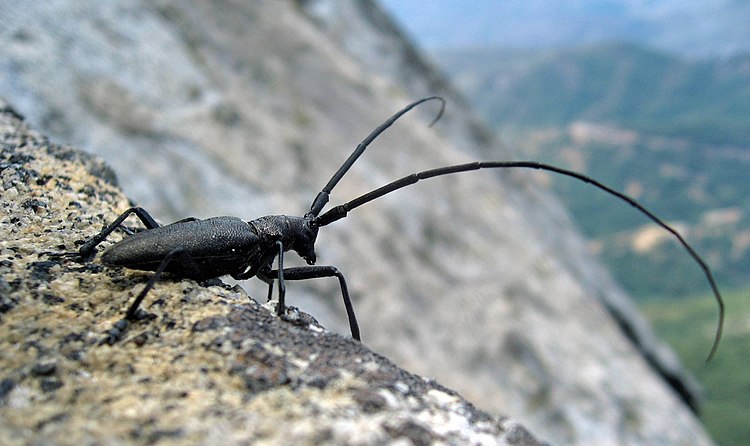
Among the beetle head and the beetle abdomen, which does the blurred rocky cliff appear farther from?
the beetle abdomen

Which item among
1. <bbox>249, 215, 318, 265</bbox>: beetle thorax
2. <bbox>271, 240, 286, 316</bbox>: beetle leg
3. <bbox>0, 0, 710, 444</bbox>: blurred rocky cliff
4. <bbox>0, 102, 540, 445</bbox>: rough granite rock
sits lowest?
<bbox>0, 102, 540, 445</bbox>: rough granite rock

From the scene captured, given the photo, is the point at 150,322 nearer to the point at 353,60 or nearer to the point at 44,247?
the point at 44,247

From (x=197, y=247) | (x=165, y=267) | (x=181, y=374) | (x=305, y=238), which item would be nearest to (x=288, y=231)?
(x=305, y=238)

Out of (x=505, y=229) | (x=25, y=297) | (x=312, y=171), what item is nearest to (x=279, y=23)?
(x=312, y=171)

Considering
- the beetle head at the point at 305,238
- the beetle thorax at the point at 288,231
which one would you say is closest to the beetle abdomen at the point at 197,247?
the beetle thorax at the point at 288,231

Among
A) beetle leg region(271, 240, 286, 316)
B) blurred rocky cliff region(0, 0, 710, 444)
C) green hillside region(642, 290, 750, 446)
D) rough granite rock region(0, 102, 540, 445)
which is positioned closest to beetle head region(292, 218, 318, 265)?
beetle leg region(271, 240, 286, 316)

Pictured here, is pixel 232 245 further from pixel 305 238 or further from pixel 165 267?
pixel 305 238
